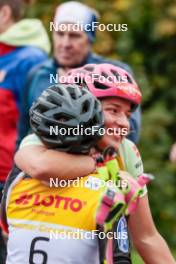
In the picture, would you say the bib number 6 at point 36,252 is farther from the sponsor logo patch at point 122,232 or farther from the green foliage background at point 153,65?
the green foliage background at point 153,65

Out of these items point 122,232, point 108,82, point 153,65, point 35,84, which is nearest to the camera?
point 122,232

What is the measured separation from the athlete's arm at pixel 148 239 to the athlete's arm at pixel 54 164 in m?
0.33

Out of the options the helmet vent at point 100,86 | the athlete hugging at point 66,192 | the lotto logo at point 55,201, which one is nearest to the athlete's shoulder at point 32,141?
the athlete hugging at point 66,192

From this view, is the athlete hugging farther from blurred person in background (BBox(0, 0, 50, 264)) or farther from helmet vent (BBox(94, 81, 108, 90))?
blurred person in background (BBox(0, 0, 50, 264))

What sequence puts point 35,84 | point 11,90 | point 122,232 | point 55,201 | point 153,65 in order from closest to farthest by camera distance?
point 55,201 < point 122,232 < point 35,84 < point 11,90 < point 153,65

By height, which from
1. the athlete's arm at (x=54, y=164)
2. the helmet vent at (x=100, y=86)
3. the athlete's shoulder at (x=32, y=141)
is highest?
the helmet vent at (x=100, y=86)

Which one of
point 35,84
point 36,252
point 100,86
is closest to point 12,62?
point 35,84

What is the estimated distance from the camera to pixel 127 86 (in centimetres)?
455

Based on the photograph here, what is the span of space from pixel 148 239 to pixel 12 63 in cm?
285

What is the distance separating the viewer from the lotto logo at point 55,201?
4.10 m

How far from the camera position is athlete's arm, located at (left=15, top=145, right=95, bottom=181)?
415 centimetres

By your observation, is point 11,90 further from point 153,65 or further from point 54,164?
point 153,65

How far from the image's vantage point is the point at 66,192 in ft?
13.6

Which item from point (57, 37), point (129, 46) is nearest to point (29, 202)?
point (57, 37)
